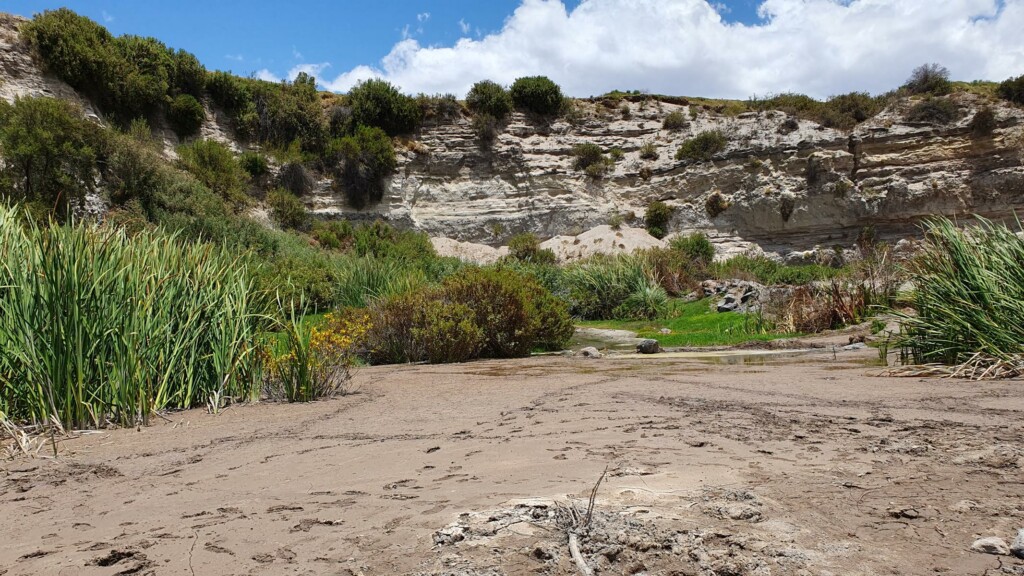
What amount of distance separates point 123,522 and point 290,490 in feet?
2.13

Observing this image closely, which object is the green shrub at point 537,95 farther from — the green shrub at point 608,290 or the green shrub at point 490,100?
the green shrub at point 608,290

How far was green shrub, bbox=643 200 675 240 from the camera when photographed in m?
34.9

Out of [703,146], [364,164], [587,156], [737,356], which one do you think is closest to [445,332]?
[737,356]

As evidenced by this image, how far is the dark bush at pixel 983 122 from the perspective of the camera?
29.8 metres

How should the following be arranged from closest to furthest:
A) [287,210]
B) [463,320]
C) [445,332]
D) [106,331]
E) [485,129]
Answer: [106,331], [445,332], [463,320], [287,210], [485,129]

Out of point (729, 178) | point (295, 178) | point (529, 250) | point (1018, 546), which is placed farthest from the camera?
point (295, 178)

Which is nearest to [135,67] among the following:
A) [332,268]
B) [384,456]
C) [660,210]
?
[332,268]

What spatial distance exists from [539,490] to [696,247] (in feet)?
98.0

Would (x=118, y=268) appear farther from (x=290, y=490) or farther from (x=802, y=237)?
(x=802, y=237)

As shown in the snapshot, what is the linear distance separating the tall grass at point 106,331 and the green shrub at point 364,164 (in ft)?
98.8

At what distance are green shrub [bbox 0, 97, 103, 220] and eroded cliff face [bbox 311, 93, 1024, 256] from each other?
38.8ft

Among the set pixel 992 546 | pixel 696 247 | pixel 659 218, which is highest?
pixel 659 218

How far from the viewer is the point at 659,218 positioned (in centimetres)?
3509

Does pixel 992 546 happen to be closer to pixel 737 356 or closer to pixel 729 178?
pixel 737 356
